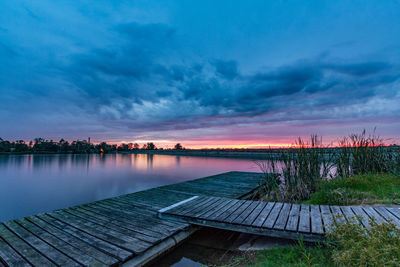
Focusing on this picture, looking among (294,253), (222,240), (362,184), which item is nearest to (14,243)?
(222,240)

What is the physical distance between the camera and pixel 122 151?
64625 millimetres

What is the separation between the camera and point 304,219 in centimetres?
281

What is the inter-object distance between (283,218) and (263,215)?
0.97ft

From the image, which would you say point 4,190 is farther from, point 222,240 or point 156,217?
point 222,240

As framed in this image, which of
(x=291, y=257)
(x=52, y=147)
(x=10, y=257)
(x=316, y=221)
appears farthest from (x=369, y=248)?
(x=52, y=147)

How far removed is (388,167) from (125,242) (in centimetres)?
706

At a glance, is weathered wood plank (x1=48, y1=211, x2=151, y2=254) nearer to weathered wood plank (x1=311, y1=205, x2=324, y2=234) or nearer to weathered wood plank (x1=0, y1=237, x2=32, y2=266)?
weathered wood plank (x1=0, y1=237, x2=32, y2=266)

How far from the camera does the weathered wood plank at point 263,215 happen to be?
9.09 feet

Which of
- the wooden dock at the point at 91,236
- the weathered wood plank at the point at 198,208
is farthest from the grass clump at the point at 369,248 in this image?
the weathered wood plank at the point at 198,208

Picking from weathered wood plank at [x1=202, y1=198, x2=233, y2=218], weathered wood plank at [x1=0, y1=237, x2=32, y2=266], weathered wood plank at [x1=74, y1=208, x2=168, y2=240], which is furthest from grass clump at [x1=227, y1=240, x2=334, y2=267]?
weathered wood plank at [x1=0, y1=237, x2=32, y2=266]

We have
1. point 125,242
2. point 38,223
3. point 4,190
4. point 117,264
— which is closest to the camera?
point 117,264

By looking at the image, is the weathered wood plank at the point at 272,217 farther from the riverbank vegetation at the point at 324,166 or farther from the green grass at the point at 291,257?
the riverbank vegetation at the point at 324,166

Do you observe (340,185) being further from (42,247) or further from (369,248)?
(42,247)

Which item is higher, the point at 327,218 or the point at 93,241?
the point at 327,218
